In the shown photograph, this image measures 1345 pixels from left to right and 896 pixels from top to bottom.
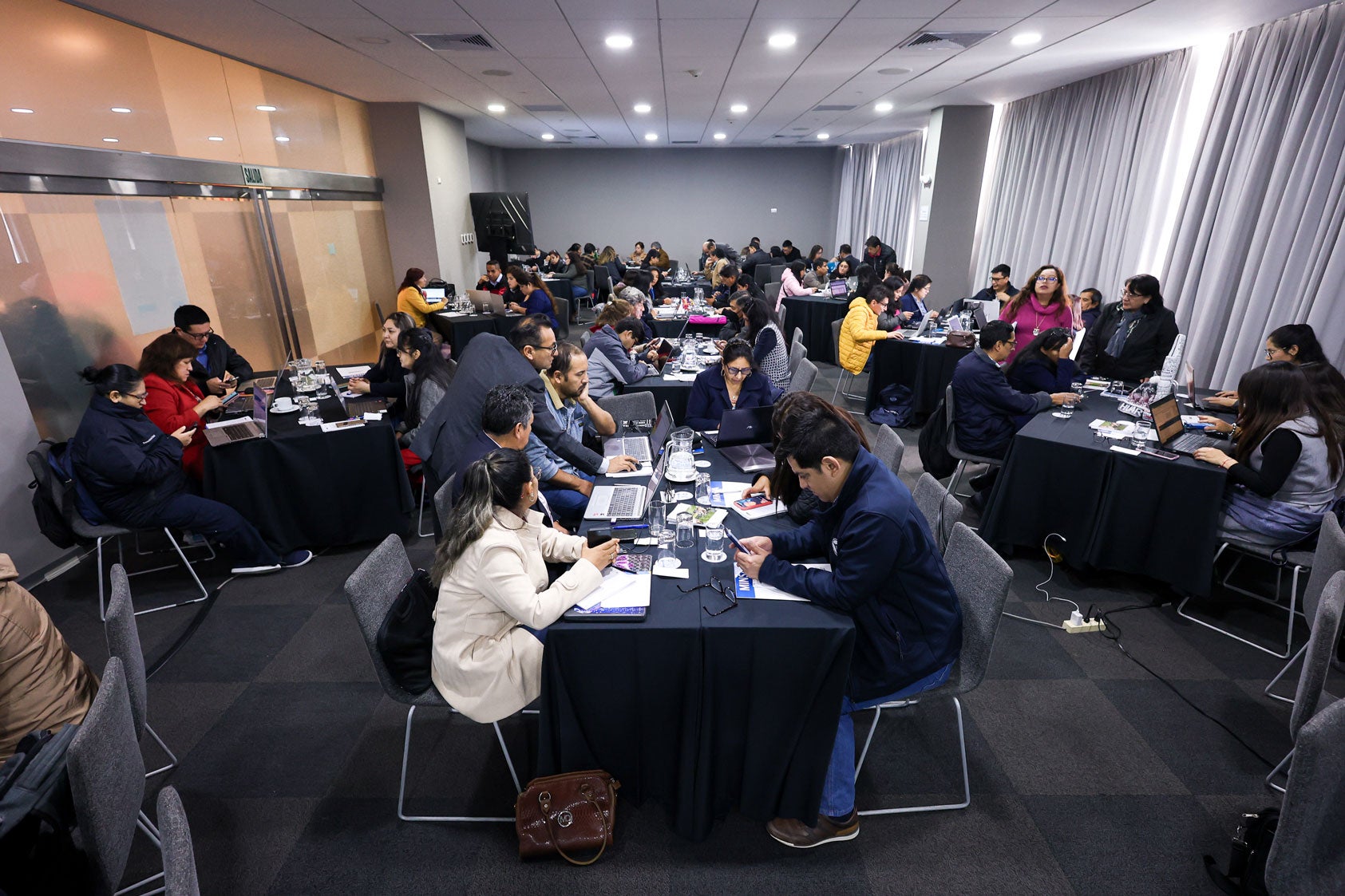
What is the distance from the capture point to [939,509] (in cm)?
263

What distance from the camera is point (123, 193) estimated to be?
15.2 ft

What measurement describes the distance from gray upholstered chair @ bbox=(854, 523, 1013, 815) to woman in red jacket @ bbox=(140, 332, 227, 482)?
13.1 feet

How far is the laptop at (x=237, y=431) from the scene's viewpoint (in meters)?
3.57

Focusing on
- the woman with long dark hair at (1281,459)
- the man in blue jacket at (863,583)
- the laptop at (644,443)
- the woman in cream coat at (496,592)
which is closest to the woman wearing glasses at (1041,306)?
the woman with long dark hair at (1281,459)

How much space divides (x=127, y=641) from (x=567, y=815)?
55.4 inches

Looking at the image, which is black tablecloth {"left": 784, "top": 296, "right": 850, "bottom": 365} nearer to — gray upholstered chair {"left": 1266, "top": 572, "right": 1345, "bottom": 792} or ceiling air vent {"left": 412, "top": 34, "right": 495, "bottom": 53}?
ceiling air vent {"left": 412, "top": 34, "right": 495, "bottom": 53}

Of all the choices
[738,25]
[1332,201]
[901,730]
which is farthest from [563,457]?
[1332,201]

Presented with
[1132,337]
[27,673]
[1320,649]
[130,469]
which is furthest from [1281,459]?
[130,469]

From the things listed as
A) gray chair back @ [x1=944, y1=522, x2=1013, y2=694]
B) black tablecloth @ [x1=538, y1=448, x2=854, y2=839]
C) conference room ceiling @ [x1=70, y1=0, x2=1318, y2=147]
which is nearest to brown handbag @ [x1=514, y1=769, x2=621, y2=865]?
black tablecloth @ [x1=538, y1=448, x2=854, y2=839]

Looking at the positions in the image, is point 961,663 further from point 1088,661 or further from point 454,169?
point 454,169

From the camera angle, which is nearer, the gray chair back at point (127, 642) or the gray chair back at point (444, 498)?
the gray chair back at point (127, 642)

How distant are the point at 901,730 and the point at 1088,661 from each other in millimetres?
1143

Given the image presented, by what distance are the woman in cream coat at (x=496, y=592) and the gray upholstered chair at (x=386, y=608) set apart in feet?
0.40

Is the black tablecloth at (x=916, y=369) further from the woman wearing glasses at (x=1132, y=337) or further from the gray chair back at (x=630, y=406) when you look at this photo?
the gray chair back at (x=630, y=406)
